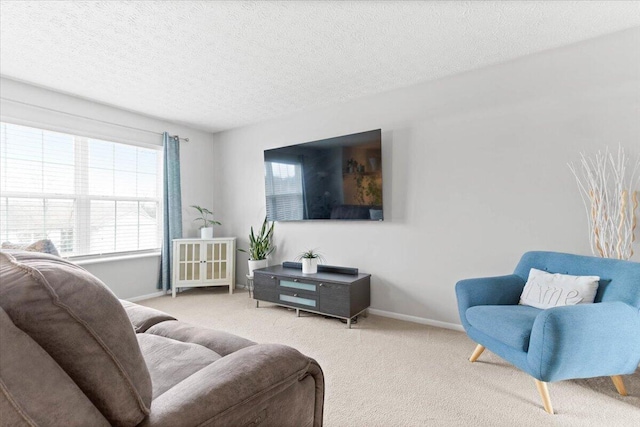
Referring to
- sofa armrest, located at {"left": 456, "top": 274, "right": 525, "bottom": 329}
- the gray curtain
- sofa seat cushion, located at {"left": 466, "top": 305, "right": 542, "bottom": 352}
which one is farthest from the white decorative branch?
the gray curtain

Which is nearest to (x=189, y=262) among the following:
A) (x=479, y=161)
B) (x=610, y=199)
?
(x=479, y=161)

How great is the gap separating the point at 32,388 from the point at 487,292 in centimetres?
237

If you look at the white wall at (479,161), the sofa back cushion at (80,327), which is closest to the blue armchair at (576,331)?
the white wall at (479,161)

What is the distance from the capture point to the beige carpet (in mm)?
1694

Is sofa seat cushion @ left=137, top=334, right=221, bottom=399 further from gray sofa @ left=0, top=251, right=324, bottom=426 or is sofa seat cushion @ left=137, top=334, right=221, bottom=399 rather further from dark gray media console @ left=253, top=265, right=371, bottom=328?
dark gray media console @ left=253, top=265, right=371, bottom=328

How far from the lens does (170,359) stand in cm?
122

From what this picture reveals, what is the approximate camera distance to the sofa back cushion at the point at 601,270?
72.4 inches

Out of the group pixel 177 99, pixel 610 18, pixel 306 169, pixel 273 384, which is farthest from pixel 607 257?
pixel 177 99

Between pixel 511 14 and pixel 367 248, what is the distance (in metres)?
2.26

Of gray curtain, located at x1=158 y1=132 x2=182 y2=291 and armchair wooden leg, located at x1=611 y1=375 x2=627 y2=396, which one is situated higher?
gray curtain, located at x1=158 y1=132 x2=182 y2=291

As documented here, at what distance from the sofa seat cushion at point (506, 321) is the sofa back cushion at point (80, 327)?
1842 millimetres

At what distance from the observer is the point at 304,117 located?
155 inches

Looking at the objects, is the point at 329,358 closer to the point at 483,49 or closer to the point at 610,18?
the point at 483,49

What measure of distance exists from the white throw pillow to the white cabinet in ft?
11.0
